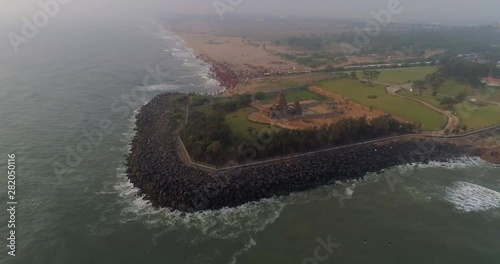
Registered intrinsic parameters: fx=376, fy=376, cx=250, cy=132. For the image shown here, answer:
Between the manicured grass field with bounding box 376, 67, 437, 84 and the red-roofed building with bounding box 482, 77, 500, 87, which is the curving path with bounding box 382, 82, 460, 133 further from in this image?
the red-roofed building with bounding box 482, 77, 500, 87

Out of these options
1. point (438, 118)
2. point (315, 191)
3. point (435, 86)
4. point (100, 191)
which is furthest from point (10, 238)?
point (435, 86)

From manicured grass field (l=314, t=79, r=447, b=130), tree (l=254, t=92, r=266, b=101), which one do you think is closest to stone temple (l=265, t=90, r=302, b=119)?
tree (l=254, t=92, r=266, b=101)

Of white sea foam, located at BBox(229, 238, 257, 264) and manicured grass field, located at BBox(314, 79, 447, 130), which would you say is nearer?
white sea foam, located at BBox(229, 238, 257, 264)

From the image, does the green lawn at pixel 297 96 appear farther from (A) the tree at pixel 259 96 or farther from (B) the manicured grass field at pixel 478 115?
(B) the manicured grass field at pixel 478 115

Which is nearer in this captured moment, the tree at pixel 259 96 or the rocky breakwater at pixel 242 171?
the rocky breakwater at pixel 242 171

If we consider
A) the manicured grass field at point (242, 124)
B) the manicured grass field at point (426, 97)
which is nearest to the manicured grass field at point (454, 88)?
the manicured grass field at point (426, 97)

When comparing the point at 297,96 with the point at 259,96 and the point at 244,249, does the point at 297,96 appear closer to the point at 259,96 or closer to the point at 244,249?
the point at 259,96

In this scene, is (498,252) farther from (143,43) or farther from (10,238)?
(143,43)

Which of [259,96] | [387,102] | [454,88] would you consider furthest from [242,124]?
[454,88]
